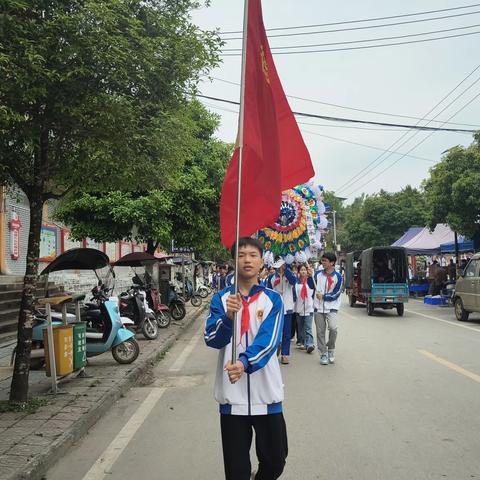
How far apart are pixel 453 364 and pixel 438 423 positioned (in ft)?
12.0

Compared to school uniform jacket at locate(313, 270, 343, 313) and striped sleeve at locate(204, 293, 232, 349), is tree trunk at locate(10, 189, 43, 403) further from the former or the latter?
school uniform jacket at locate(313, 270, 343, 313)

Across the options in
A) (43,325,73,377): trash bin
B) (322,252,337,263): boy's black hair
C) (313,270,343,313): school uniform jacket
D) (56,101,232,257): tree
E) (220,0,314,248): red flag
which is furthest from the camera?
(56,101,232,257): tree

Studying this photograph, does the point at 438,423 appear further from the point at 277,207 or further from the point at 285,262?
the point at 285,262

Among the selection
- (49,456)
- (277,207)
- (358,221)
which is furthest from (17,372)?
(358,221)

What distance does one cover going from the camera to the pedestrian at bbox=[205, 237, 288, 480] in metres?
3.02

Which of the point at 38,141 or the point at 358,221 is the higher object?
the point at 358,221

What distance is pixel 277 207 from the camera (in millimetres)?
3523

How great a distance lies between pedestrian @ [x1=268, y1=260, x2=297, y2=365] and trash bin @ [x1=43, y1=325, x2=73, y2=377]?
3519 millimetres

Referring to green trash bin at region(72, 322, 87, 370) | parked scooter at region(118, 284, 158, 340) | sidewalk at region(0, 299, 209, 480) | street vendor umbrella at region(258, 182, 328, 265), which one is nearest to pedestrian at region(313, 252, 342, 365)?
street vendor umbrella at region(258, 182, 328, 265)

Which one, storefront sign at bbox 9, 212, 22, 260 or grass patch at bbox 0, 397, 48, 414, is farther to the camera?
storefront sign at bbox 9, 212, 22, 260

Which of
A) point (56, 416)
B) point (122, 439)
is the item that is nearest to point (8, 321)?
point (56, 416)

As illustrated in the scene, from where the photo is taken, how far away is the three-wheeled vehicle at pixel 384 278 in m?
18.3

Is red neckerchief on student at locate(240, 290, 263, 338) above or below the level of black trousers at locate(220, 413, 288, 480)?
above

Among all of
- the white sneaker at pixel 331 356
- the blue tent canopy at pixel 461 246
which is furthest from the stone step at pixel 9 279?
the blue tent canopy at pixel 461 246
